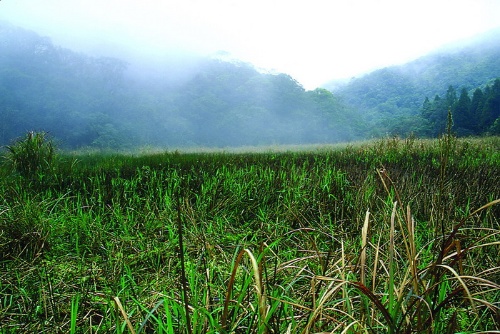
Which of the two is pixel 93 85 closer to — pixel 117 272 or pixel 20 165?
pixel 20 165

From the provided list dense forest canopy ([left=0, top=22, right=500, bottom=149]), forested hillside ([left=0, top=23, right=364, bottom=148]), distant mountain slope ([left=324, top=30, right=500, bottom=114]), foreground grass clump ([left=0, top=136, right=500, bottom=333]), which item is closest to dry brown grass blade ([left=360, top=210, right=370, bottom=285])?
foreground grass clump ([left=0, top=136, right=500, bottom=333])

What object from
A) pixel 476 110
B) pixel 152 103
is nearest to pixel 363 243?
pixel 476 110

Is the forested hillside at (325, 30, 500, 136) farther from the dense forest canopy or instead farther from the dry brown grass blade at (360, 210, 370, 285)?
the dry brown grass blade at (360, 210, 370, 285)

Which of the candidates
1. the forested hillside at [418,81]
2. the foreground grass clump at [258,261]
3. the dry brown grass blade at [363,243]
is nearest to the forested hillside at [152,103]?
the forested hillside at [418,81]

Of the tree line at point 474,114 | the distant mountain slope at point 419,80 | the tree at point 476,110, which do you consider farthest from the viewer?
the distant mountain slope at point 419,80

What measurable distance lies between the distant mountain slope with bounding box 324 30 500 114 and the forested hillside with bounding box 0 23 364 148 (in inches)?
1275

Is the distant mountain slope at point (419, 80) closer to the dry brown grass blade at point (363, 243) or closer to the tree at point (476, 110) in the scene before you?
the tree at point (476, 110)

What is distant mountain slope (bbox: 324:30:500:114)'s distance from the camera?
3366 inches

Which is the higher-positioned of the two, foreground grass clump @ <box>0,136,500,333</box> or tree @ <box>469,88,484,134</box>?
tree @ <box>469,88,484,134</box>

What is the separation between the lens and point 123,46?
251 ft

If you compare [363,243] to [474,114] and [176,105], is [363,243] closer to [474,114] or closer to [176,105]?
[474,114]

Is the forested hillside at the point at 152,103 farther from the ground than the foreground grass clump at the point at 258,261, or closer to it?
farther from the ground

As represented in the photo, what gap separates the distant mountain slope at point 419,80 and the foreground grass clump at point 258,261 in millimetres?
82306

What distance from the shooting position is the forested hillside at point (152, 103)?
149 feet
